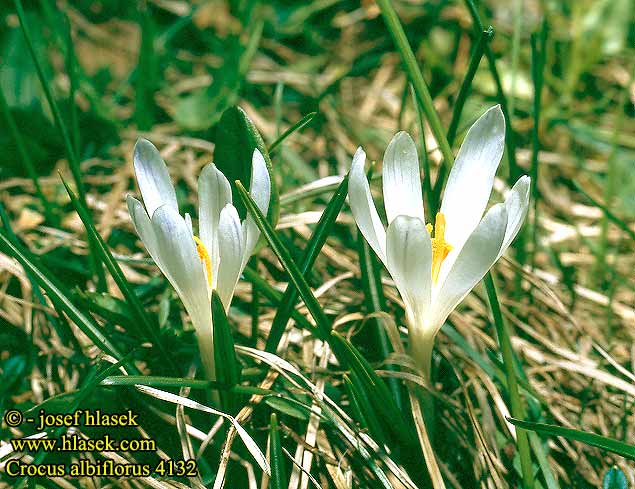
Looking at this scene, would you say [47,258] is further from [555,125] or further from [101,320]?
[555,125]

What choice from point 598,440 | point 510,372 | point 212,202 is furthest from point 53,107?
point 598,440

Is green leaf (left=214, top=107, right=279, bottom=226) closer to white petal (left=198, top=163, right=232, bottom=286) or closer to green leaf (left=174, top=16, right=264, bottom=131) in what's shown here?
white petal (left=198, top=163, right=232, bottom=286)

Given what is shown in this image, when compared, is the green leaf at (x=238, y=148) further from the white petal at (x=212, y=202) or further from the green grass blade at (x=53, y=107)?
the green grass blade at (x=53, y=107)

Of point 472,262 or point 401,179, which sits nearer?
point 472,262

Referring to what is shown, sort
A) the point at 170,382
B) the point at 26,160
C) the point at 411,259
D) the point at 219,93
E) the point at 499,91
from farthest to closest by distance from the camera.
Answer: the point at 219,93
the point at 26,160
the point at 499,91
the point at 170,382
the point at 411,259

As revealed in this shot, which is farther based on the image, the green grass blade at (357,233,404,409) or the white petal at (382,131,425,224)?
the green grass blade at (357,233,404,409)

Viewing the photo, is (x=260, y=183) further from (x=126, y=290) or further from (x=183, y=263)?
(x=126, y=290)

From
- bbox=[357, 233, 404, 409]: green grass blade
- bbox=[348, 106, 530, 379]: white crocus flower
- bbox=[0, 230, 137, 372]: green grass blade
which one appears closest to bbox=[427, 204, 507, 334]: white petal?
A: bbox=[348, 106, 530, 379]: white crocus flower
